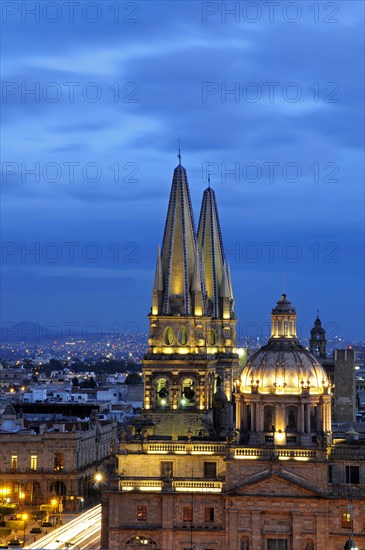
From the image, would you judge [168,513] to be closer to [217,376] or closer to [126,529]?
[126,529]

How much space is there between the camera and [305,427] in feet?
376

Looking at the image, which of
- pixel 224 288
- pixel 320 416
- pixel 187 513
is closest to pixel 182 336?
pixel 224 288

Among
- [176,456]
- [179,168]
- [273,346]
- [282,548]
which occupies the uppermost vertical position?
[179,168]

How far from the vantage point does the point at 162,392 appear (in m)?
131

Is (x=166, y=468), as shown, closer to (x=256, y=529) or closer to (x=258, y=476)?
(x=258, y=476)

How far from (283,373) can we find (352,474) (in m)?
9.80

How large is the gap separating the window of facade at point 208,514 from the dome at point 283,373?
405 inches

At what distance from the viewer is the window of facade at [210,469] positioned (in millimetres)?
115750

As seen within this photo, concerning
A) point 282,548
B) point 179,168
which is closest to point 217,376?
point 179,168

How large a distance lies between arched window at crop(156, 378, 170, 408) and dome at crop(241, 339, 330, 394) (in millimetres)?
15143

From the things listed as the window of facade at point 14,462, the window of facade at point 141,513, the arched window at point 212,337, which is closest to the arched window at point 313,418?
the window of facade at point 141,513

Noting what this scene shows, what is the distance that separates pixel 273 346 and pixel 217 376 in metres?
20.7

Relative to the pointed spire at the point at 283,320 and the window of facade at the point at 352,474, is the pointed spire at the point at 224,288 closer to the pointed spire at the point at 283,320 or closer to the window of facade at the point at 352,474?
the pointed spire at the point at 283,320

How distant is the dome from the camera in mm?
115375
